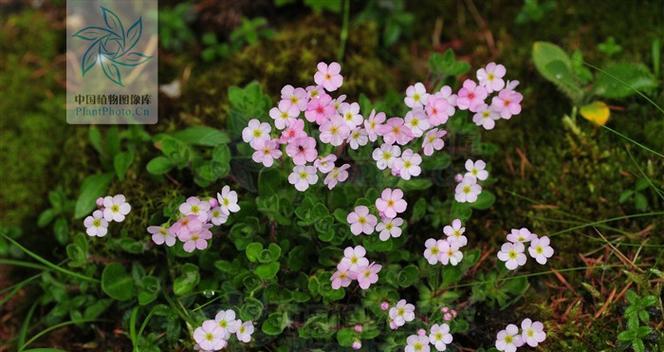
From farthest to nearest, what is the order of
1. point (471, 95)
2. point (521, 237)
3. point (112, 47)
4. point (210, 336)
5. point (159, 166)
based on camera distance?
point (112, 47) → point (159, 166) → point (471, 95) → point (521, 237) → point (210, 336)

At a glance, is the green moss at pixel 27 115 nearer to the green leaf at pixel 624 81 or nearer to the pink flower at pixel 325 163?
the pink flower at pixel 325 163

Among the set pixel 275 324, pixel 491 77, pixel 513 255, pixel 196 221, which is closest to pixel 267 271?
pixel 275 324

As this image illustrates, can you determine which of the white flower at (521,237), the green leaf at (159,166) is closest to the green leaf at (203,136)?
the green leaf at (159,166)

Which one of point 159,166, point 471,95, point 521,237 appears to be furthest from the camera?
point 159,166

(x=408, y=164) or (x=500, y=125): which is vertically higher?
(x=408, y=164)

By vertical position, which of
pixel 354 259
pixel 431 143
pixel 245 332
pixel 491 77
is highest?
pixel 491 77

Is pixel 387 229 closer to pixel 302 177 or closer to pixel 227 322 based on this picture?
pixel 302 177

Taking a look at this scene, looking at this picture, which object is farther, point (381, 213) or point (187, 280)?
point (187, 280)

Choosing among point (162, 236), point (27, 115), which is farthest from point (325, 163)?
point (27, 115)

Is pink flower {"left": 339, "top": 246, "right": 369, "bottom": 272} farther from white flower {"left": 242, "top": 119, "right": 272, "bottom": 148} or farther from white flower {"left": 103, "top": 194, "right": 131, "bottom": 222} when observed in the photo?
white flower {"left": 103, "top": 194, "right": 131, "bottom": 222}
